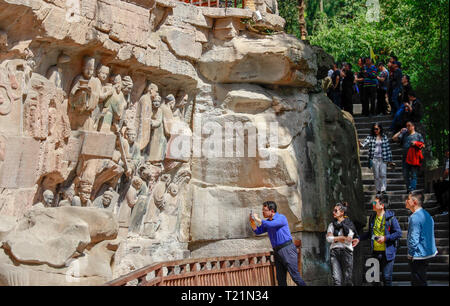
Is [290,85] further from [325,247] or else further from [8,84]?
[8,84]

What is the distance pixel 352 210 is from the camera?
14117mm

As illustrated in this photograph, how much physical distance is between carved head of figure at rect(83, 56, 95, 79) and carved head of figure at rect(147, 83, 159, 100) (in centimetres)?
163

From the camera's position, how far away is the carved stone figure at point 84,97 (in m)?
11.0

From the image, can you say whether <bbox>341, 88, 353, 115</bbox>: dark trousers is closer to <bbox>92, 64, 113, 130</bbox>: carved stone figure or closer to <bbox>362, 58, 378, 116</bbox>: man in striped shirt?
<bbox>362, 58, 378, 116</bbox>: man in striped shirt

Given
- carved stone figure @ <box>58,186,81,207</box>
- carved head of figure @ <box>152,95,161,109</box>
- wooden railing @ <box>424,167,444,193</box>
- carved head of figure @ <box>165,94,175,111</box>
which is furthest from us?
wooden railing @ <box>424,167,444,193</box>

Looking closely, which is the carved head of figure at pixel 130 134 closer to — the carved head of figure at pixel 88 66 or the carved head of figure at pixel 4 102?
the carved head of figure at pixel 88 66

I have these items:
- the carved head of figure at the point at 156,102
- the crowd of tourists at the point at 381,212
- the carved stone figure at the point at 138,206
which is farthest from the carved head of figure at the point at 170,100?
the crowd of tourists at the point at 381,212

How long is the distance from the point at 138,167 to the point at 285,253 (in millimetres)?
4052

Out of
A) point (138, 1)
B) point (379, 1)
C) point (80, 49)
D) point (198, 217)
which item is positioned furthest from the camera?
point (379, 1)

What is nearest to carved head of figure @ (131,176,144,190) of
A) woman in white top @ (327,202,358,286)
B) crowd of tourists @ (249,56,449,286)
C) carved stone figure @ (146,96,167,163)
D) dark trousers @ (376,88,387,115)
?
carved stone figure @ (146,96,167,163)

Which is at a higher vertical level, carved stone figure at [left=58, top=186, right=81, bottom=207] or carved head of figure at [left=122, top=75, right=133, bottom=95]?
carved head of figure at [left=122, top=75, right=133, bottom=95]

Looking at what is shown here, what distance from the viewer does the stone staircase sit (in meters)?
10.8

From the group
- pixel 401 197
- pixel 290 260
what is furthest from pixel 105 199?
pixel 401 197

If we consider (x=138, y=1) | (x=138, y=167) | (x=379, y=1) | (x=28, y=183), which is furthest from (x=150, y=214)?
(x=379, y=1)
